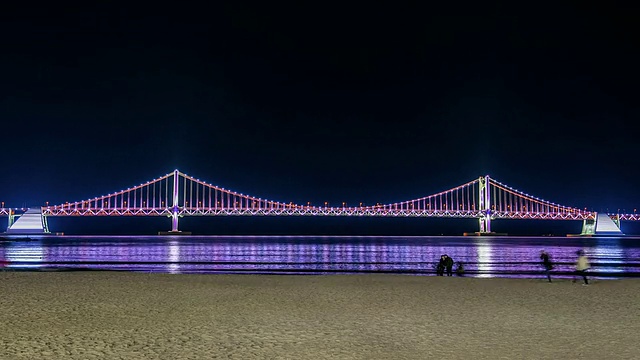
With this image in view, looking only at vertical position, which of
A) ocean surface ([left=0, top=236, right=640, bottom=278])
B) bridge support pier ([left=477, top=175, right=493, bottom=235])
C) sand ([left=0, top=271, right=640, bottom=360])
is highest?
bridge support pier ([left=477, top=175, right=493, bottom=235])

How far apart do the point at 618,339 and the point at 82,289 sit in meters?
8.11

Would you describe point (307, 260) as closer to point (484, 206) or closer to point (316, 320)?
point (316, 320)

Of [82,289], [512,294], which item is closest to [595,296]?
[512,294]

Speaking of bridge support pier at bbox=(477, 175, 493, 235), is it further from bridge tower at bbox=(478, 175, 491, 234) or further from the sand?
the sand

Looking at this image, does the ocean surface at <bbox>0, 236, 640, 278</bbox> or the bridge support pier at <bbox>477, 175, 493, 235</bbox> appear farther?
the bridge support pier at <bbox>477, 175, 493, 235</bbox>

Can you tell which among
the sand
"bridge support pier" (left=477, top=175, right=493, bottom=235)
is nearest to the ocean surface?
the sand

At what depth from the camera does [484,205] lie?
85125 mm

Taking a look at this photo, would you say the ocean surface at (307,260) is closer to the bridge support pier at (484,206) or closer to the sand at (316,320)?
the sand at (316,320)

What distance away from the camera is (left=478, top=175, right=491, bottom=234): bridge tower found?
79.8 metres

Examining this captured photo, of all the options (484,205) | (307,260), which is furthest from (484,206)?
(307,260)

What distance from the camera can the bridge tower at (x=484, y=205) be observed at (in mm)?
79812

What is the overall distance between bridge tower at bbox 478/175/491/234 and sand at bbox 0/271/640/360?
7092cm

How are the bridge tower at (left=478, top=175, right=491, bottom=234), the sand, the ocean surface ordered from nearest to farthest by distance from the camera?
1. the sand
2. the ocean surface
3. the bridge tower at (left=478, top=175, right=491, bottom=234)

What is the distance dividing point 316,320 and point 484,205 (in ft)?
269
